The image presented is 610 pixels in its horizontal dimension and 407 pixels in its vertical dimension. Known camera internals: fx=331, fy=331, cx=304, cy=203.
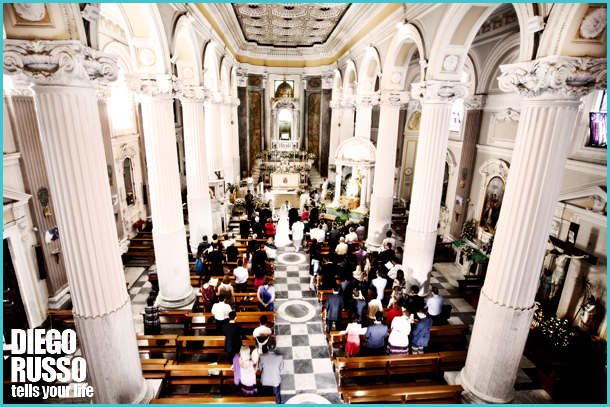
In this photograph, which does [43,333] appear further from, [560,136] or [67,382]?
[560,136]

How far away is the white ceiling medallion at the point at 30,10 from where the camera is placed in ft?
12.2

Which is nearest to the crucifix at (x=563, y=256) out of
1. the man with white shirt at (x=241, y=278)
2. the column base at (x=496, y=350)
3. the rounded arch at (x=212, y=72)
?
the column base at (x=496, y=350)

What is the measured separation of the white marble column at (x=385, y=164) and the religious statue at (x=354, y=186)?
10.2ft

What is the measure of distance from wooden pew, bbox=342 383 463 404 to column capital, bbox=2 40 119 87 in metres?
6.07

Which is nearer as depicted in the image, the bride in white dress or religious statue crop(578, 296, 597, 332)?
religious statue crop(578, 296, 597, 332)

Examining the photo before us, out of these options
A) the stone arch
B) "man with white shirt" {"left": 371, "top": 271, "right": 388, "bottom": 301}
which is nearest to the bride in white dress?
"man with white shirt" {"left": 371, "top": 271, "right": 388, "bottom": 301}

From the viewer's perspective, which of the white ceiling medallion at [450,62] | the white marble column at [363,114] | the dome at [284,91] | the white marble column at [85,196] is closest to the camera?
the white marble column at [85,196]

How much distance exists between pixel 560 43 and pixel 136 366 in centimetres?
784

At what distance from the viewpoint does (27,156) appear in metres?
7.37

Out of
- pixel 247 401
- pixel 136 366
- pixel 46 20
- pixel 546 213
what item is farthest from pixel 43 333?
pixel 546 213

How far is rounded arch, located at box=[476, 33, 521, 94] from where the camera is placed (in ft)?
32.1

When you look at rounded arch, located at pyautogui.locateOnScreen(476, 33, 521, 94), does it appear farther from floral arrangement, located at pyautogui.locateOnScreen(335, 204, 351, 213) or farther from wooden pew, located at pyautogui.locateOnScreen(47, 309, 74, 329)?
wooden pew, located at pyautogui.locateOnScreen(47, 309, 74, 329)

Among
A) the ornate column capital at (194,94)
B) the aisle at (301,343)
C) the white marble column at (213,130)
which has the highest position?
the ornate column capital at (194,94)

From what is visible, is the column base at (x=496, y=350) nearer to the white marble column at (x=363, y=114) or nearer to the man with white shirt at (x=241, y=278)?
the man with white shirt at (x=241, y=278)
